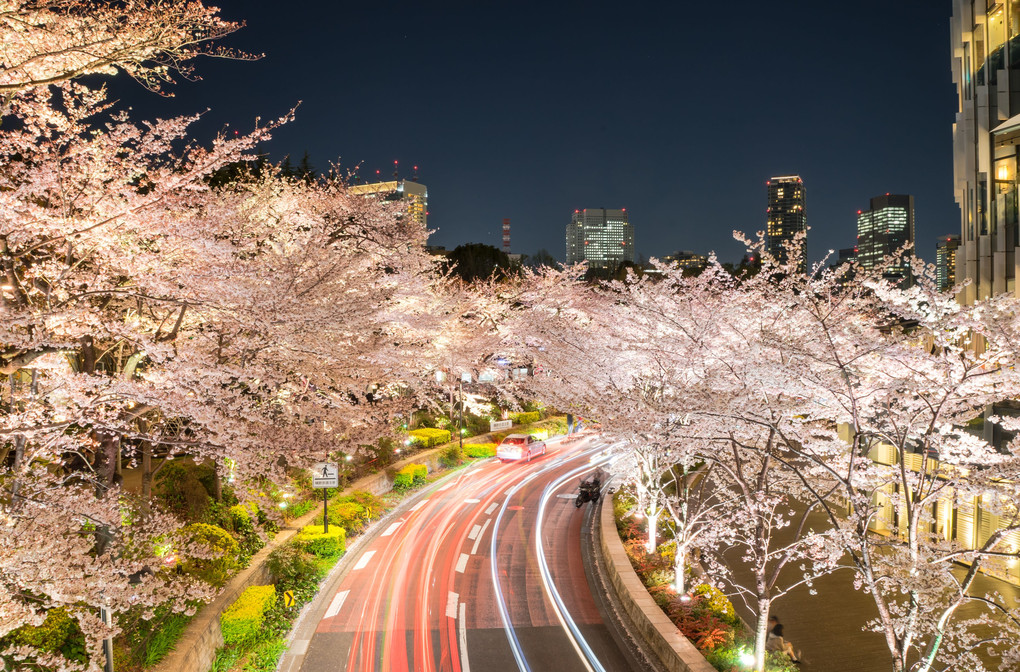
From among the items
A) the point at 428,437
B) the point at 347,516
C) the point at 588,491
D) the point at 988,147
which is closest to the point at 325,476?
the point at 347,516

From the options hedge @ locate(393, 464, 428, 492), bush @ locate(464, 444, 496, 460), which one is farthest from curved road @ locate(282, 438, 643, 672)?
bush @ locate(464, 444, 496, 460)

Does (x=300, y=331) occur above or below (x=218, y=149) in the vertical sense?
below

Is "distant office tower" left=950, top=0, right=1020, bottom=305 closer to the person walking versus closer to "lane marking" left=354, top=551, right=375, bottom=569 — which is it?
the person walking

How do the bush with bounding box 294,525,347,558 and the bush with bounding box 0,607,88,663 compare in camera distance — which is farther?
the bush with bounding box 294,525,347,558

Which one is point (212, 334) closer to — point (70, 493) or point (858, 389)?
point (70, 493)

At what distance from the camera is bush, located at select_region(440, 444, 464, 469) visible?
27719mm

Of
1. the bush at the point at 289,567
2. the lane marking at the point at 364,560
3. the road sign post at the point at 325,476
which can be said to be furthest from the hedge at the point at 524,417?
the bush at the point at 289,567

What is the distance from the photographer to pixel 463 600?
13602 millimetres

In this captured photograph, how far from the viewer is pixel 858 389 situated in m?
7.86

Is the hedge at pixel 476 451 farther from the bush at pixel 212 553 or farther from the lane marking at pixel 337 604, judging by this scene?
the bush at pixel 212 553

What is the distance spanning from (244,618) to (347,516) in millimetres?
7324

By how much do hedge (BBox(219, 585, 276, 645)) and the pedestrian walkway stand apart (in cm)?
1075

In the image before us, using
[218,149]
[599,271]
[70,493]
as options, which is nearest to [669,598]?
[70,493]

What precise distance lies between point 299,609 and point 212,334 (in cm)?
668
